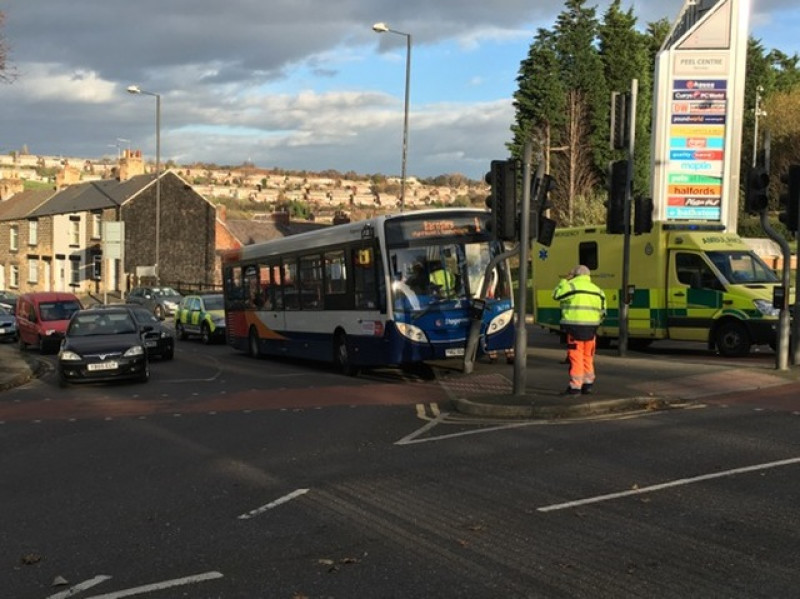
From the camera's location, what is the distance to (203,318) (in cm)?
2900

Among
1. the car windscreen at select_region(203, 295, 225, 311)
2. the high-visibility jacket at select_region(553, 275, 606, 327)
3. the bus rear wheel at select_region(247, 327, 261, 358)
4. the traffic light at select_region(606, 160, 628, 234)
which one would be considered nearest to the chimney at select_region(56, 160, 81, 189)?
the car windscreen at select_region(203, 295, 225, 311)

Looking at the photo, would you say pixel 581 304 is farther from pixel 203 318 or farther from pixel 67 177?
pixel 67 177

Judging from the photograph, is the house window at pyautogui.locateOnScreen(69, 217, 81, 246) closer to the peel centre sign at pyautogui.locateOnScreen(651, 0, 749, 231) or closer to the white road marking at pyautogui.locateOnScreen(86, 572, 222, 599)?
the peel centre sign at pyautogui.locateOnScreen(651, 0, 749, 231)

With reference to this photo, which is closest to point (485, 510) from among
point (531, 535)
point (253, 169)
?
point (531, 535)

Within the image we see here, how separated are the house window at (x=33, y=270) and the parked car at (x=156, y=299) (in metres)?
20.7

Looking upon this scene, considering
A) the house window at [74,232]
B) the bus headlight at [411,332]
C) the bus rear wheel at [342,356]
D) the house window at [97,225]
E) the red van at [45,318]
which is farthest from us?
the house window at [74,232]

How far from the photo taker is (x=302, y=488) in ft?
24.3

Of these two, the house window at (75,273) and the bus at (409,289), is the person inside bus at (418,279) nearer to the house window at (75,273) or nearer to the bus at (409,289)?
the bus at (409,289)

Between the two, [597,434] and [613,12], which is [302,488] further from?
[613,12]

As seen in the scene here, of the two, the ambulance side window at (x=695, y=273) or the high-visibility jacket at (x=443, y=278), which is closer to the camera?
the high-visibility jacket at (x=443, y=278)

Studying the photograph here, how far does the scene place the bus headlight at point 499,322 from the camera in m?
15.9

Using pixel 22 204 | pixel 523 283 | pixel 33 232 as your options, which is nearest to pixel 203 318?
pixel 523 283

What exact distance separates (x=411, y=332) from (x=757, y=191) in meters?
6.26

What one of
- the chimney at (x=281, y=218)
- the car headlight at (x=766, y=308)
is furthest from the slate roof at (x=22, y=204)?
the car headlight at (x=766, y=308)
